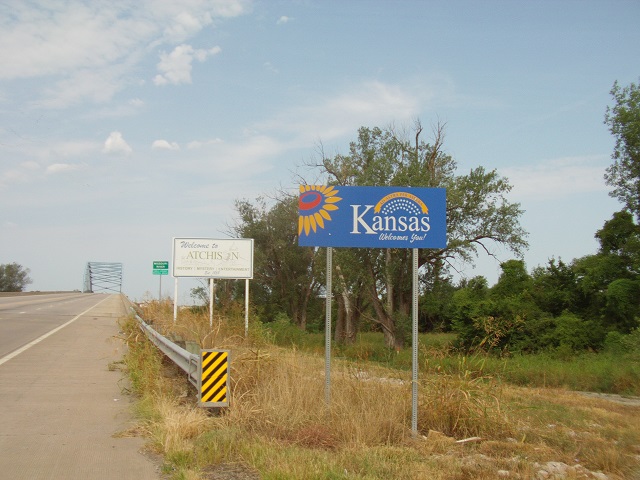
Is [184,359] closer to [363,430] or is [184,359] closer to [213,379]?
[213,379]

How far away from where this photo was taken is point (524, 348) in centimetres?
2842

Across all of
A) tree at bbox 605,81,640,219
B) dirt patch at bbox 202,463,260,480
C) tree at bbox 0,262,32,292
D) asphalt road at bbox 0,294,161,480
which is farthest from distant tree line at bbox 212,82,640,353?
tree at bbox 0,262,32,292

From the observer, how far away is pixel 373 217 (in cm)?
855

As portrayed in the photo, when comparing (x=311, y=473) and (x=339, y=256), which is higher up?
(x=339, y=256)

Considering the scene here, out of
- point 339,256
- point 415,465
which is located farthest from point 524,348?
point 415,465

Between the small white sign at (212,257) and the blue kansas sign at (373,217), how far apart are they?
13.0 meters

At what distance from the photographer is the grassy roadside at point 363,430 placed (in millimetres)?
6129

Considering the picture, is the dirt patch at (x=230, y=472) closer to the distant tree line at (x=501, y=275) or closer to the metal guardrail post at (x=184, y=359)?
the metal guardrail post at (x=184, y=359)

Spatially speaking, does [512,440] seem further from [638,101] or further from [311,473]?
[638,101]

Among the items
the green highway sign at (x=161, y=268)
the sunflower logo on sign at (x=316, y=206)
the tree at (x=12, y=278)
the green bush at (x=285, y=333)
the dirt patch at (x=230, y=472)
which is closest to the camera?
the dirt patch at (x=230, y=472)

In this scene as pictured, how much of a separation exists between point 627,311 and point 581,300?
12.9 ft

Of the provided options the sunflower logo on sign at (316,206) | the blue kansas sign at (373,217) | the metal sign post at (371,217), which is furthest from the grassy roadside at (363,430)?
the sunflower logo on sign at (316,206)

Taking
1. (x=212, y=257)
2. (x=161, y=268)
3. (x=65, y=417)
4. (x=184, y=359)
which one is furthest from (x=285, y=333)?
(x=65, y=417)

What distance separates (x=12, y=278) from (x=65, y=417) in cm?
13233
